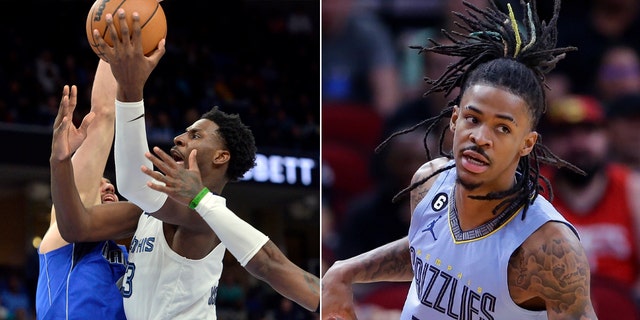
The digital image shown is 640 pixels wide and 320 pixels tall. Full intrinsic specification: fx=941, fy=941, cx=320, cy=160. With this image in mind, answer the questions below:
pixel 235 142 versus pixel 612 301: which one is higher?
pixel 235 142

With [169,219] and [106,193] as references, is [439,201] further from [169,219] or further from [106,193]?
[106,193]

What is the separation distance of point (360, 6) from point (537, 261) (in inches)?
89.2

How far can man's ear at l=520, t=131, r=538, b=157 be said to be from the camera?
283 cm

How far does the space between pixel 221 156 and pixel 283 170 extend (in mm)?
7574

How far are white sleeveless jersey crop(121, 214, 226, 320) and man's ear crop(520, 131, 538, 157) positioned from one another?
4.28ft

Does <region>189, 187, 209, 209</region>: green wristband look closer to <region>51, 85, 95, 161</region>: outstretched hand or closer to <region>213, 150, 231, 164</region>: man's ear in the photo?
<region>213, 150, 231, 164</region>: man's ear

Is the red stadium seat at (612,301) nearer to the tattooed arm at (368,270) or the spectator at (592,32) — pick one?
the spectator at (592,32)

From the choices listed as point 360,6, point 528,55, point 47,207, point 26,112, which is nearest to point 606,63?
point 360,6

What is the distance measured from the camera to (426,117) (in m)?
4.61

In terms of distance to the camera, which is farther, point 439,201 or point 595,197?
point 595,197

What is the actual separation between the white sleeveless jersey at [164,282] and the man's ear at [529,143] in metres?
1.30

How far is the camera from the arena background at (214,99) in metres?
10.9

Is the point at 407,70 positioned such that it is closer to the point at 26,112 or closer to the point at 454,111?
the point at 454,111

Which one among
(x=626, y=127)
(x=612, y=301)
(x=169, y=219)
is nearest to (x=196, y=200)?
(x=169, y=219)
